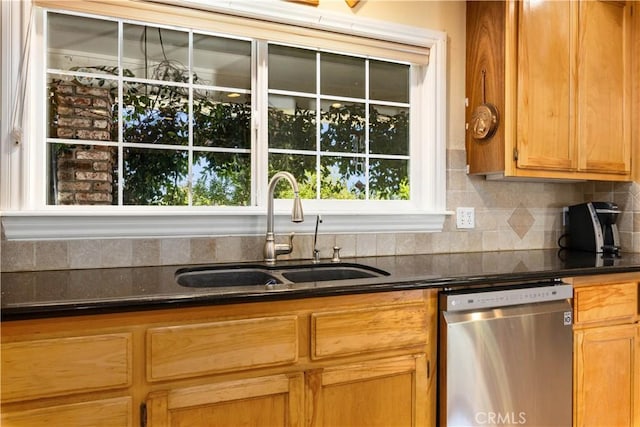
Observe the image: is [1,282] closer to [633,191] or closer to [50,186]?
[50,186]

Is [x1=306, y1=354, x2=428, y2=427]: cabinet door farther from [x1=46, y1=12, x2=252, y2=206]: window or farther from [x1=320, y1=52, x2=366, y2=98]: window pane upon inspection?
[x1=320, y1=52, x2=366, y2=98]: window pane

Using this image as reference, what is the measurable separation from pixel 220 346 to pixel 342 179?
119 centimetres

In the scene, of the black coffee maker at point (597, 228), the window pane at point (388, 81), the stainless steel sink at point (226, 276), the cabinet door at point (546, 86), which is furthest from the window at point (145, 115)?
the black coffee maker at point (597, 228)

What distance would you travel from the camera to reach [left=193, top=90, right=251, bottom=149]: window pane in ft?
6.48

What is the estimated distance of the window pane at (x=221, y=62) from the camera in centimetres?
198

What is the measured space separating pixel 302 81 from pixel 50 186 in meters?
1.20

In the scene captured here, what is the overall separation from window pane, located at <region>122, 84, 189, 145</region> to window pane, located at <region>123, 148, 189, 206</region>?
60 mm

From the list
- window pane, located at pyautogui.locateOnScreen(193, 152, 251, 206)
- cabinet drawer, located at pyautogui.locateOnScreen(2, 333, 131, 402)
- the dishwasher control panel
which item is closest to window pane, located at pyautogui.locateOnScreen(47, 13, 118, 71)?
window pane, located at pyautogui.locateOnScreen(193, 152, 251, 206)

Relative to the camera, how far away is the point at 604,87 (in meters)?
2.34

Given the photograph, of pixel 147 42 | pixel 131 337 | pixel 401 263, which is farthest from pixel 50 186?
pixel 401 263

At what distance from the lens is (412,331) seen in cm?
153

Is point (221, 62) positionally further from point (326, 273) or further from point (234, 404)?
point (234, 404)

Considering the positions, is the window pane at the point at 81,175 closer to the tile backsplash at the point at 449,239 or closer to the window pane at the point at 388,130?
the tile backsplash at the point at 449,239

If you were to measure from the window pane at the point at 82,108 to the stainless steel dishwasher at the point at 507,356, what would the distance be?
1.51m
